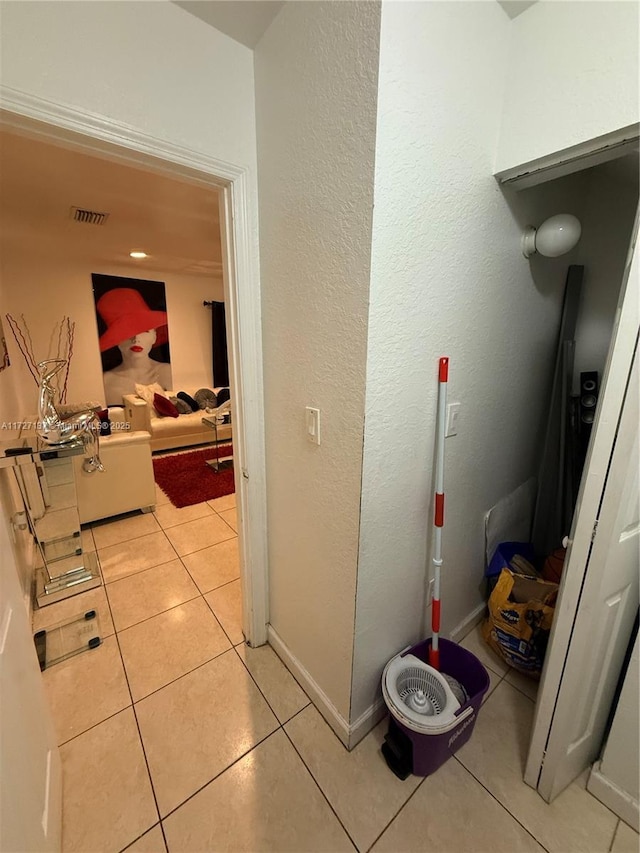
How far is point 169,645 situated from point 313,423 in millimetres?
1421

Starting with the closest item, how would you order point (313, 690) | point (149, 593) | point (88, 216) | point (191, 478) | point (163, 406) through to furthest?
point (313, 690) < point (149, 593) < point (88, 216) < point (191, 478) < point (163, 406)

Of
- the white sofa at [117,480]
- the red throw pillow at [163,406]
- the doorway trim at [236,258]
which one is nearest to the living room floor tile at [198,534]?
the white sofa at [117,480]

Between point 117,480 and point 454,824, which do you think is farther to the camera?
point 117,480

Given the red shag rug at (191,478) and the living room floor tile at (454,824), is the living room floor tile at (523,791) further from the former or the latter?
the red shag rug at (191,478)

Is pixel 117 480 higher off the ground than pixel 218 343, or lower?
lower

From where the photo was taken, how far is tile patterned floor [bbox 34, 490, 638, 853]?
1.04 metres

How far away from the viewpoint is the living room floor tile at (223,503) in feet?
9.86

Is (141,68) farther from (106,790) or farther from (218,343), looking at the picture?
(218,343)

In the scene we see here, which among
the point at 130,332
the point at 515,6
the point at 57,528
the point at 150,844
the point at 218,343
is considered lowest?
the point at 150,844

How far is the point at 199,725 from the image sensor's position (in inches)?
52.9

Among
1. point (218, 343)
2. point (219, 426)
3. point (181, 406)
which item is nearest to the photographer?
point (219, 426)

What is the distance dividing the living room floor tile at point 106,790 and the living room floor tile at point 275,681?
471 mm

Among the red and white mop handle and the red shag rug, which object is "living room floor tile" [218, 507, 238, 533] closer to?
the red shag rug

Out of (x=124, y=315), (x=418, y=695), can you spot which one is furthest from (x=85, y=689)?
(x=124, y=315)
